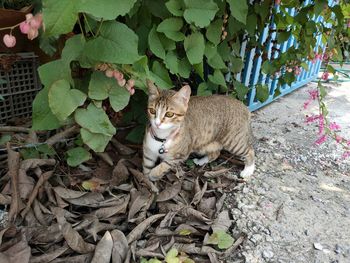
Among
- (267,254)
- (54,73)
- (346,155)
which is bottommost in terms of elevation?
(267,254)

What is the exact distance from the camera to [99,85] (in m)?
1.49

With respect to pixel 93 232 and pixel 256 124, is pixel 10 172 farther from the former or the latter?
pixel 256 124

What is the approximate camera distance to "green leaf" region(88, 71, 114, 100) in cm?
149

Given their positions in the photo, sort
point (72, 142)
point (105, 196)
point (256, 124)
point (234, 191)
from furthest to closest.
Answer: point (256, 124) → point (234, 191) → point (72, 142) → point (105, 196)

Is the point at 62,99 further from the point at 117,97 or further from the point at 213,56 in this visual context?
the point at 213,56

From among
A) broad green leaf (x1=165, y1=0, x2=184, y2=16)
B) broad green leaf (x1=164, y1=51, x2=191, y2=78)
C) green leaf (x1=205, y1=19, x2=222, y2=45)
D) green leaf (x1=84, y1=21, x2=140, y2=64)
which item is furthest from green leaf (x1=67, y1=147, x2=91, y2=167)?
green leaf (x1=205, y1=19, x2=222, y2=45)

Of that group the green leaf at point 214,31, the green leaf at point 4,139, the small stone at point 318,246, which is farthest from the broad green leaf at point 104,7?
the small stone at point 318,246

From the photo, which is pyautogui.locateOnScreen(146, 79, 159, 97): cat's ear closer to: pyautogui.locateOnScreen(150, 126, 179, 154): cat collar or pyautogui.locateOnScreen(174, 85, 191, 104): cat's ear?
pyautogui.locateOnScreen(174, 85, 191, 104): cat's ear

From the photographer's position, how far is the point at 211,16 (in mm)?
1845

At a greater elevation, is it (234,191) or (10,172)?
(10,172)

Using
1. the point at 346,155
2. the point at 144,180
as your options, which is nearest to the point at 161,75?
the point at 144,180

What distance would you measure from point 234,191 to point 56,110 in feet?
4.95

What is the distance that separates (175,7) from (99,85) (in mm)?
724

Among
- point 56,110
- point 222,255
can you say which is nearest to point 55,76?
point 56,110
